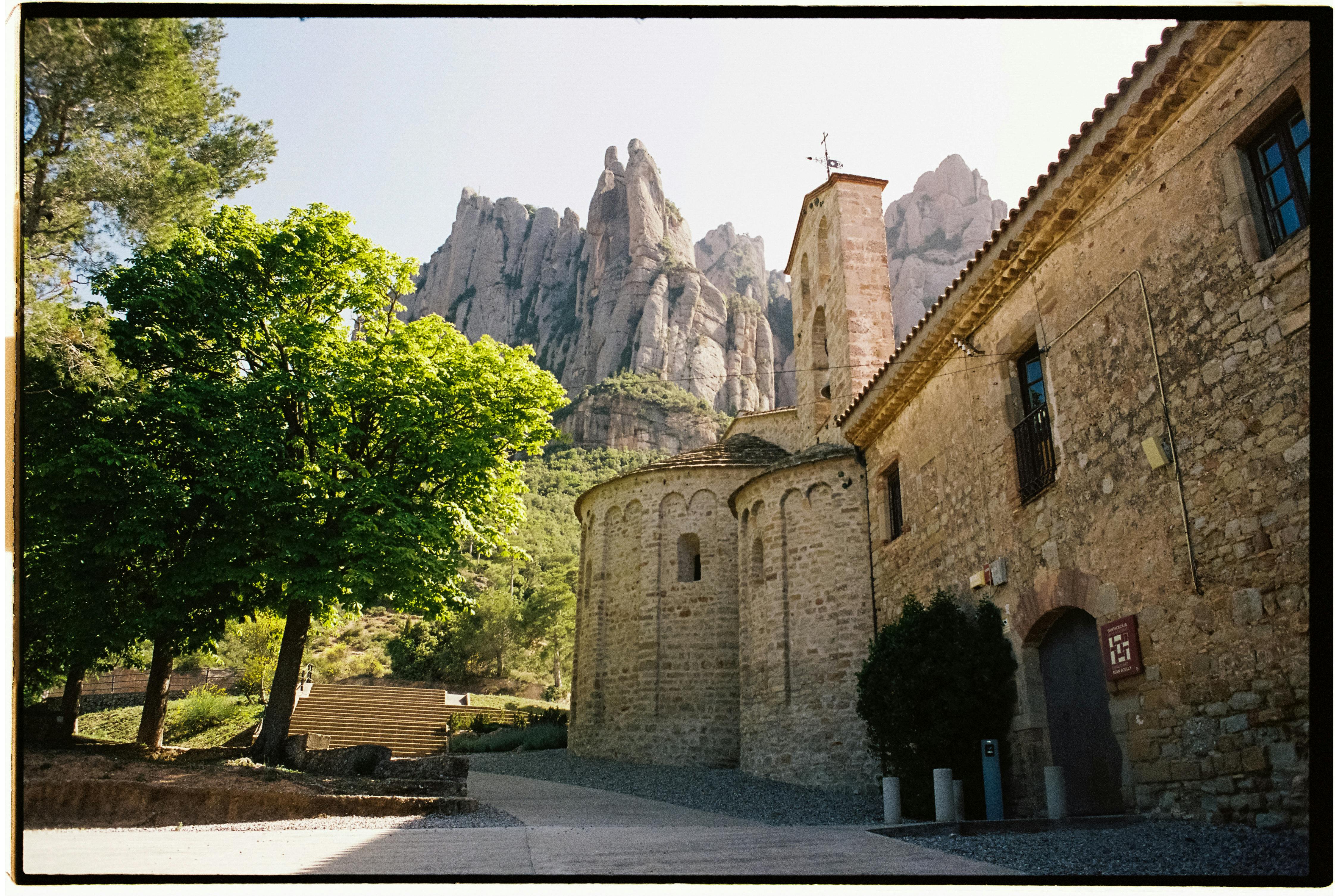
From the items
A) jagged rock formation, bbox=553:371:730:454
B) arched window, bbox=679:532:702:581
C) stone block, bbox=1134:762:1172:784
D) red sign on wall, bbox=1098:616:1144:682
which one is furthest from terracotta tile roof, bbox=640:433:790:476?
jagged rock formation, bbox=553:371:730:454

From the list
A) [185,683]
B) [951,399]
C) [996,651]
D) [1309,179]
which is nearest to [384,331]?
[951,399]

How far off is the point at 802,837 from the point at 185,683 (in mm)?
34705

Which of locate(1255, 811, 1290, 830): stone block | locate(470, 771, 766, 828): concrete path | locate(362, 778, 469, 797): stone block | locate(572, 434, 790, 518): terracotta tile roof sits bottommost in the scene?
locate(470, 771, 766, 828): concrete path

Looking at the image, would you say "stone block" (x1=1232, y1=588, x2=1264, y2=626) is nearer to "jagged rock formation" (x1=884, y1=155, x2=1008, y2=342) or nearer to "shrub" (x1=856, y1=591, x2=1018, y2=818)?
"shrub" (x1=856, y1=591, x2=1018, y2=818)

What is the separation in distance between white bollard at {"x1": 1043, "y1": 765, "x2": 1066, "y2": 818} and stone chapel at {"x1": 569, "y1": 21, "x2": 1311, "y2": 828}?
34 centimetres

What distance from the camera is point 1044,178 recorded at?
8844 millimetres

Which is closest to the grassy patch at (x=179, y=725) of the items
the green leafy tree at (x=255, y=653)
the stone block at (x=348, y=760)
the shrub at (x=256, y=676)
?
the green leafy tree at (x=255, y=653)

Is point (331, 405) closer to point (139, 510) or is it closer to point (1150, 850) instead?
point (139, 510)

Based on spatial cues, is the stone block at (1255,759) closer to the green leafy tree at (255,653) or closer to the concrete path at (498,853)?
the concrete path at (498,853)

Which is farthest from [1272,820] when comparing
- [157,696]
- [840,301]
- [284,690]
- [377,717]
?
[377,717]

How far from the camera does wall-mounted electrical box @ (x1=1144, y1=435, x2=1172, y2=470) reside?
Result: 23.2 ft

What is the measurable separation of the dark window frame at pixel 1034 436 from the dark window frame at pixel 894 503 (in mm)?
4047

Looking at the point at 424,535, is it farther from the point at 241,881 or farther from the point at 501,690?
the point at 501,690

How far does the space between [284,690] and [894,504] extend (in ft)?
36.4
